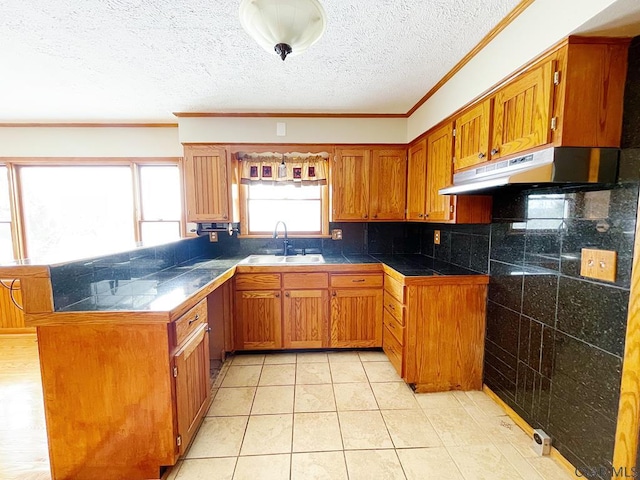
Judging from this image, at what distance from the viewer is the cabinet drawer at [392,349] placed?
7.20 feet

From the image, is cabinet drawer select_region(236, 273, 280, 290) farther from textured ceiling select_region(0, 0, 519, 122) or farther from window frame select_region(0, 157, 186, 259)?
textured ceiling select_region(0, 0, 519, 122)

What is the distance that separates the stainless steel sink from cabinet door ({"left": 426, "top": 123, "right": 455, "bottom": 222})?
115 cm

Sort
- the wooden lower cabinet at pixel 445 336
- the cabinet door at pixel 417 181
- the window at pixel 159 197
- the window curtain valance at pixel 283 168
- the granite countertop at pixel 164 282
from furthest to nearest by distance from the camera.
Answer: the window at pixel 159 197
the window curtain valance at pixel 283 168
the cabinet door at pixel 417 181
the wooden lower cabinet at pixel 445 336
the granite countertop at pixel 164 282

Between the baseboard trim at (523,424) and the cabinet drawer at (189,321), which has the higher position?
the cabinet drawer at (189,321)

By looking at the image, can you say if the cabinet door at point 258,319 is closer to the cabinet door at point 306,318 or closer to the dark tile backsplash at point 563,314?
the cabinet door at point 306,318

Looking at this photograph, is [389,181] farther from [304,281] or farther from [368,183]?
[304,281]

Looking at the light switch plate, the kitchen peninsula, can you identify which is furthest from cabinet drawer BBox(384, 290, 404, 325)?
the light switch plate

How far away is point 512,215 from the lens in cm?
181

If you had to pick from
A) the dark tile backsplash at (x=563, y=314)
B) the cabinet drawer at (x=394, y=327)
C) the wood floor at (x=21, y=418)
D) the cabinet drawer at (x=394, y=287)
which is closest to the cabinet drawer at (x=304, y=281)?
the cabinet drawer at (x=394, y=287)

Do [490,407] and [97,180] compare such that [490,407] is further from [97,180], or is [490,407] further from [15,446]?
[97,180]

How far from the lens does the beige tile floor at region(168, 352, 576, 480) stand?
1.45m

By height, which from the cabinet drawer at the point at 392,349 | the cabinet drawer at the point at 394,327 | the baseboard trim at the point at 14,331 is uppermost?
the cabinet drawer at the point at 394,327

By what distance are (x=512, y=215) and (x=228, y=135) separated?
263 centimetres

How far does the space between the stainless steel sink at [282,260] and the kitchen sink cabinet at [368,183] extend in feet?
1.67
